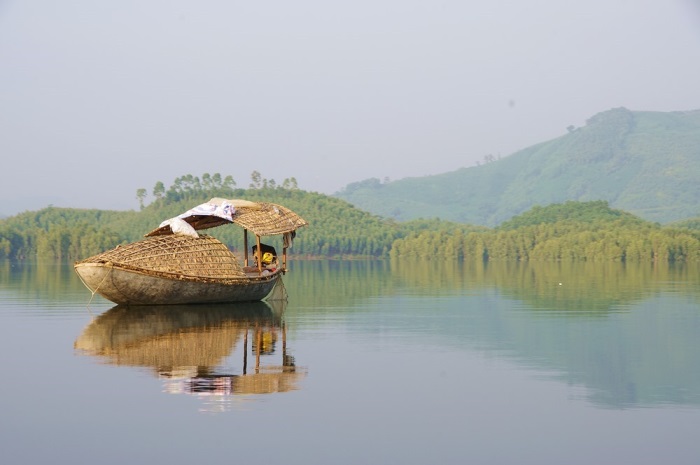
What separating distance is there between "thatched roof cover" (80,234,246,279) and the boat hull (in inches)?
8.2

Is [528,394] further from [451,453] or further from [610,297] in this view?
[610,297]

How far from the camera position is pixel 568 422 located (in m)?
13.1

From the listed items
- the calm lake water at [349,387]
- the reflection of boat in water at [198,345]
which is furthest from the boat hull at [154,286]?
the calm lake water at [349,387]

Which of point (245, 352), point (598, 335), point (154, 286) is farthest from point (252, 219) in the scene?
point (598, 335)

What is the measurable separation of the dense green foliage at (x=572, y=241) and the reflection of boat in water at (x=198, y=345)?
75.3m

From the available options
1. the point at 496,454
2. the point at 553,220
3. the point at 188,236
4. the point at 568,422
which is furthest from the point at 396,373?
the point at 553,220

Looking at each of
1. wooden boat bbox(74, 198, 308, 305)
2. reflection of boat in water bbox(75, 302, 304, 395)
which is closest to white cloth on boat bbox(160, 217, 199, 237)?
wooden boat bbox(74, 198, 308, 305)

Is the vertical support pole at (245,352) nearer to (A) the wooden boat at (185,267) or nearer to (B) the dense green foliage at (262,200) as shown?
(A) the wooden boat at (185,267)

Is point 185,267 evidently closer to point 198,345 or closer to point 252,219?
point 252,219

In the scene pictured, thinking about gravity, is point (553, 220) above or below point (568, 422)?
above

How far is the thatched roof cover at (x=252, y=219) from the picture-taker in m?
31.4

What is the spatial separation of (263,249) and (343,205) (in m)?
125

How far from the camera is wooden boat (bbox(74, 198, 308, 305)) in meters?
27.9

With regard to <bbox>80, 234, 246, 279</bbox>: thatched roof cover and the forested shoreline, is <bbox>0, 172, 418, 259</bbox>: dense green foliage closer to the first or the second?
the forested shoreline
